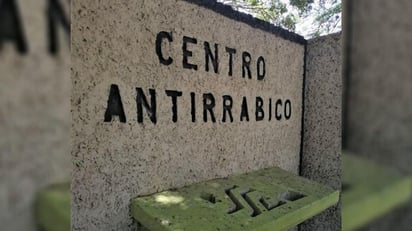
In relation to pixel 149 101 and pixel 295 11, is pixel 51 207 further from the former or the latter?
pixel 295 11

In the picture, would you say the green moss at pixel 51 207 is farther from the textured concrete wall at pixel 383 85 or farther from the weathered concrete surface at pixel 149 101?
the weathered concrete surface at pixel 149 101

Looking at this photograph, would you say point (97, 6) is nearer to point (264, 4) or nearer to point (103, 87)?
point (103, 87)

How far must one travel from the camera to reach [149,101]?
1.13 metres

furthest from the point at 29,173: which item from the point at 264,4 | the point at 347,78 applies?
the point at 264,4

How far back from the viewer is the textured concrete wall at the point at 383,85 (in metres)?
0.36

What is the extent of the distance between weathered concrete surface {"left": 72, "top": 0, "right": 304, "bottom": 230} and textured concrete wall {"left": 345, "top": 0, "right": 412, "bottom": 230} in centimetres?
70

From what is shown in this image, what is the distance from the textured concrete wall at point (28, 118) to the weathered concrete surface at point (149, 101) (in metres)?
0.72

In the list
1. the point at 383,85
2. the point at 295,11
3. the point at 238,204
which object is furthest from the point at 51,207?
the point at 295,11

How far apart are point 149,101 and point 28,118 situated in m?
0.96

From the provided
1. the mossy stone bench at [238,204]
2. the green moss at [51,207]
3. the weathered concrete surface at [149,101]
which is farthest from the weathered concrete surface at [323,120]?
the green moss at [51,207]

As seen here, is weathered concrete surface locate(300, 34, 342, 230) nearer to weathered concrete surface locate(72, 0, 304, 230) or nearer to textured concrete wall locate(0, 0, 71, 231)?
weathered concrete surface locate(72, 0, 304, 230)

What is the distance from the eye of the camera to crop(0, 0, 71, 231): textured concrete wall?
17cm

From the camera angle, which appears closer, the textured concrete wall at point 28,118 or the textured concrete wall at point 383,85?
the textured concrete wall at point 28,118

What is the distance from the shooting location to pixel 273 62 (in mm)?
1688
